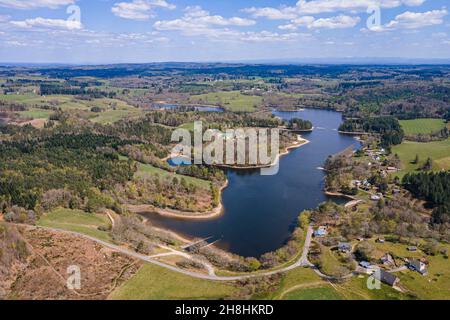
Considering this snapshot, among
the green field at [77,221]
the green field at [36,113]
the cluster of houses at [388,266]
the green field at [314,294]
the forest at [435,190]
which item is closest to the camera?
the green field at [314,294]

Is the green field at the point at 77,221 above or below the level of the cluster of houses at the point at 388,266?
above

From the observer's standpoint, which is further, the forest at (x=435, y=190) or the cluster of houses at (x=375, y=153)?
the cluster of houses at (x=375, y=153)

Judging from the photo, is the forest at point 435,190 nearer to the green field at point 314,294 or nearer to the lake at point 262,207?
the lake at point 262,207

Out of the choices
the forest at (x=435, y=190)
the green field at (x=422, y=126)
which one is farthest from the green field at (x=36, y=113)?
the green field at (x=422, y=126)

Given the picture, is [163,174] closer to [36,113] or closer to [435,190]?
[435,190]

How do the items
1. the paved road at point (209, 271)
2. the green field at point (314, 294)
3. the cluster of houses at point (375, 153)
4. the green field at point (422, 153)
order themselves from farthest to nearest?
the cluster of houses at point (375, 153), the green field at point (422, 153), the paved road at point (209, 271), the green field at point (314, 294)
